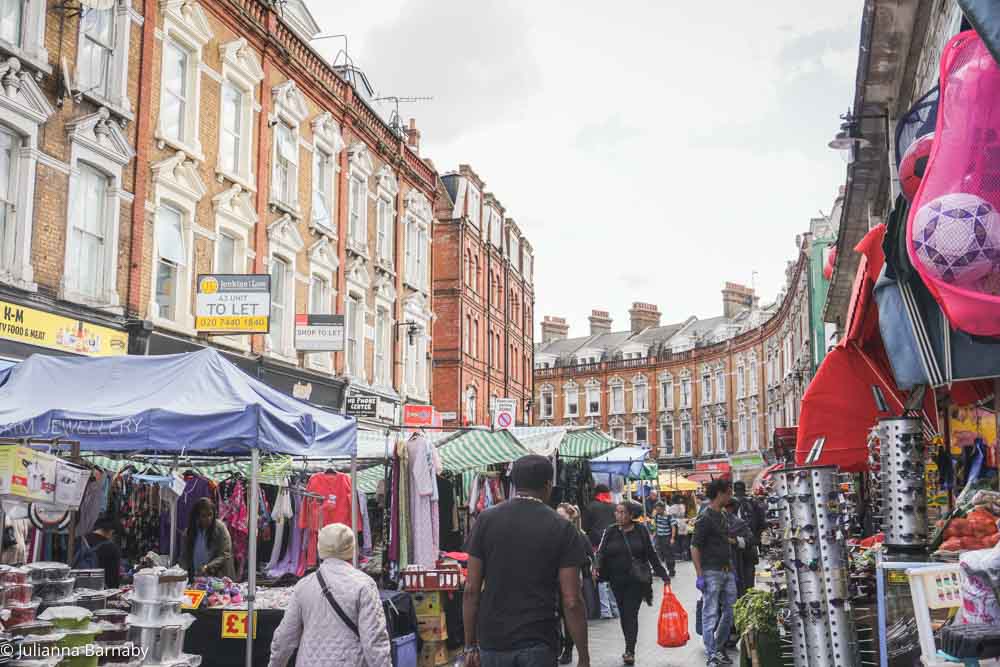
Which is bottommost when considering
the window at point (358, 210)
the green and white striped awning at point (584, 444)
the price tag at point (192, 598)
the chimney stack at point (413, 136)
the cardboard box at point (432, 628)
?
the cardboard box at point (432, 628)

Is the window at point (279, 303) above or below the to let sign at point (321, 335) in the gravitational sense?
above

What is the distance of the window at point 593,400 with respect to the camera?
259 ft

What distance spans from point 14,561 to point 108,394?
3.00 metres

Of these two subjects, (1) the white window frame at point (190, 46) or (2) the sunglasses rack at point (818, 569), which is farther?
(1) the white window frame at point (190, 46)

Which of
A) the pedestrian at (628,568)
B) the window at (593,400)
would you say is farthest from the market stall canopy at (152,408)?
the window at (593,400)

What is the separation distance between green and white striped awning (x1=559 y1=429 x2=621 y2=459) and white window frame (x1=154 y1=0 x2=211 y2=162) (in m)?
9.82

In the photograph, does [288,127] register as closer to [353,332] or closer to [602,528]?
[353,332]

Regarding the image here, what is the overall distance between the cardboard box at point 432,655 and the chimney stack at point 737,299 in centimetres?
6727

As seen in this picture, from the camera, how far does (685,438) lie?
73375mm

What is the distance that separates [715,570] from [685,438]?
6328 centimetres

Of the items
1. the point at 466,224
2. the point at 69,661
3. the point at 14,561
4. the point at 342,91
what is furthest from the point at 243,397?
the point at 466,224

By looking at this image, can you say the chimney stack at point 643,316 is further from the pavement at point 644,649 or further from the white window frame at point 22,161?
the white window frame at point 22,161

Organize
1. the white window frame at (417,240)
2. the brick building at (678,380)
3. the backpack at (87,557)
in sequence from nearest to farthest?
the backpack at (87,557) → the white window frame at (417,240) → the brick building at (678,380)

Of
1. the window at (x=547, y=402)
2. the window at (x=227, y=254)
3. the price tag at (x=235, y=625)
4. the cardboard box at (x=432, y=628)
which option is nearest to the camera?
the price tag at (x=235, y=625)
